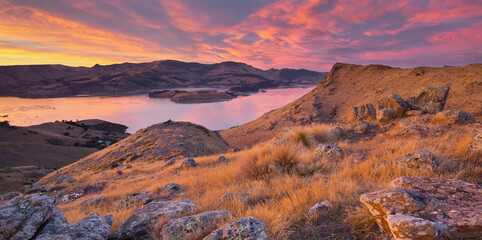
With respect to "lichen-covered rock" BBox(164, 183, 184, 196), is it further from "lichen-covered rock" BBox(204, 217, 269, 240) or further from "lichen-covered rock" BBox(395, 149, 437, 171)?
"lichen-covered rock" BBox(395, 149, 437, 171)

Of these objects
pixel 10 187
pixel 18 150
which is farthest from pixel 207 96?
pixel 10 187

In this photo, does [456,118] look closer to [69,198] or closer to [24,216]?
[24,216]

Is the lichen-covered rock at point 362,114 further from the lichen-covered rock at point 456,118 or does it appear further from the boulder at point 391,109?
the lichen-covered rock at point 456,118

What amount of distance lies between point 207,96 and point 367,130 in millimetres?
136586

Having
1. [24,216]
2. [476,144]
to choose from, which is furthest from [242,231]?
[476,144]

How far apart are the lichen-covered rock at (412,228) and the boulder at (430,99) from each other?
12.2 meters

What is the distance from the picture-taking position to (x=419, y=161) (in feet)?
13.2

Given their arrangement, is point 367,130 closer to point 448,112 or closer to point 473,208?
point 448,112

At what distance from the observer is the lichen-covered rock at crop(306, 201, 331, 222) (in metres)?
2.72

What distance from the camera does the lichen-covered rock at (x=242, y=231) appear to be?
2.13m

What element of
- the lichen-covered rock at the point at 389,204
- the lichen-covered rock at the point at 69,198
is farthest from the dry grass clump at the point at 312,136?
the lichen-covered rock at the point at 69,198

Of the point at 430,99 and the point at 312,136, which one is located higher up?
the point at 430,99

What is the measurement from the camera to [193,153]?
63.9ft

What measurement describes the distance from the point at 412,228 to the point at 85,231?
11.7ft
